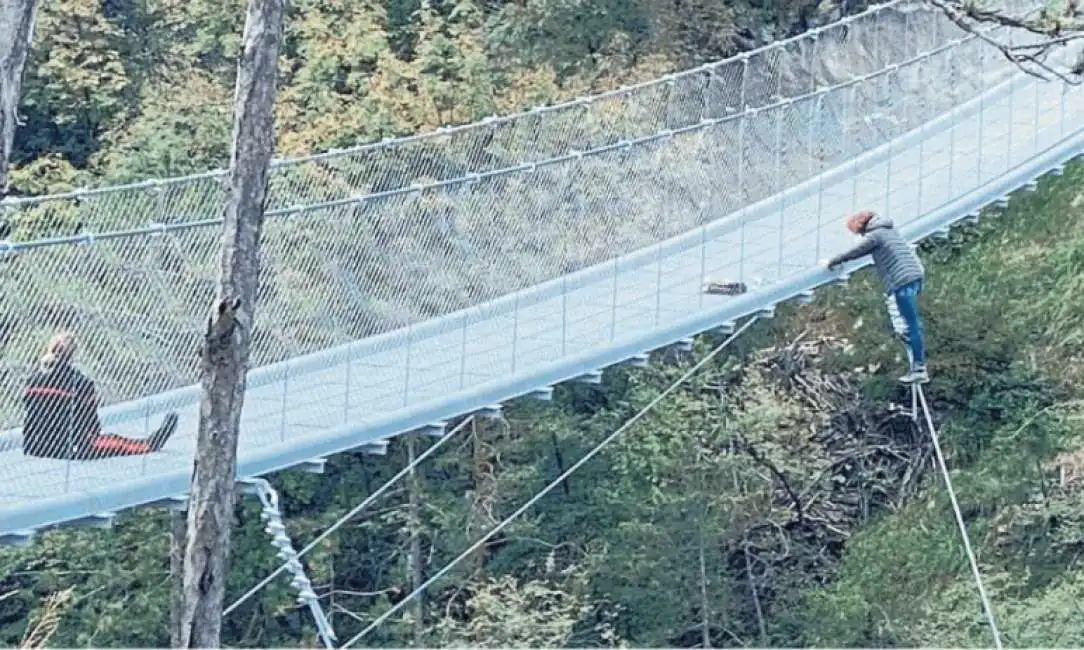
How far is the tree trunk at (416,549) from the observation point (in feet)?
33.0

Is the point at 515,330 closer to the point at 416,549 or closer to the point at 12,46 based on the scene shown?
the point at 12,46

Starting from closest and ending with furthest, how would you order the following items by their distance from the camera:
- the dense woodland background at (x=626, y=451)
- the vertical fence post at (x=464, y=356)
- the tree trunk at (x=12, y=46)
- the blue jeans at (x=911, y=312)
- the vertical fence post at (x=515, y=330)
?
the tree trunk at (x=12, y=46) → the vertical fence post at (x=464, y=356) → the vertical fence post at (x=515, y=330) → the blue jeans at (x=911, y=312) → the dense woodland background at (x=626, y=451)

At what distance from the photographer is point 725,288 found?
22.6 ft

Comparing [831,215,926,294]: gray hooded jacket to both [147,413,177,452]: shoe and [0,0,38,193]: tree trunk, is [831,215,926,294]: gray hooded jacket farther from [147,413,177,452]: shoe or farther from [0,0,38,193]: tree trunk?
[0,0,38,193]: tree trunk

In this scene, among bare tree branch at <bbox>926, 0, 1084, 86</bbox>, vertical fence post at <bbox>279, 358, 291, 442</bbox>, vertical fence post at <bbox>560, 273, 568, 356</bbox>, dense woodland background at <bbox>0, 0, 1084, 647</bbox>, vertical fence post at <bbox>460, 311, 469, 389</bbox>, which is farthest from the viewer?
dense woodland background at <bbox>0, 0, 1084, 647</bbox>

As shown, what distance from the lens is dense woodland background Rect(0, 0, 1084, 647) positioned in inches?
404

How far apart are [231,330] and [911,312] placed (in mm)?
3092

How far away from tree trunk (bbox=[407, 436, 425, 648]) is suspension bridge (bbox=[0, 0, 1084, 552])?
1932mm

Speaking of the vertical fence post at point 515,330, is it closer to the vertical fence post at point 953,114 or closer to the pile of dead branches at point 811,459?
the vertical fence post at point 953,114

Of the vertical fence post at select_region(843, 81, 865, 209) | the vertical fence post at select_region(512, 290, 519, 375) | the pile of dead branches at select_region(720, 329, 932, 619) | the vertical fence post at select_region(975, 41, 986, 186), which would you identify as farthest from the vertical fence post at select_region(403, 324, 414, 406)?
the pile of dead branches at select_region(720, 329, 932, 619)

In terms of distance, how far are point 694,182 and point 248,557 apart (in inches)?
143

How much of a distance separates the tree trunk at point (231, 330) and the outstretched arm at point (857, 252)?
238 centimetres

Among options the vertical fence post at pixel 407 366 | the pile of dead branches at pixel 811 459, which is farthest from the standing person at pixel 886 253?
the pile of dead branches at pixel 811 459

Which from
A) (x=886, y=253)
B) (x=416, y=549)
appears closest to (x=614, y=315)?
(x=886, y=253)
